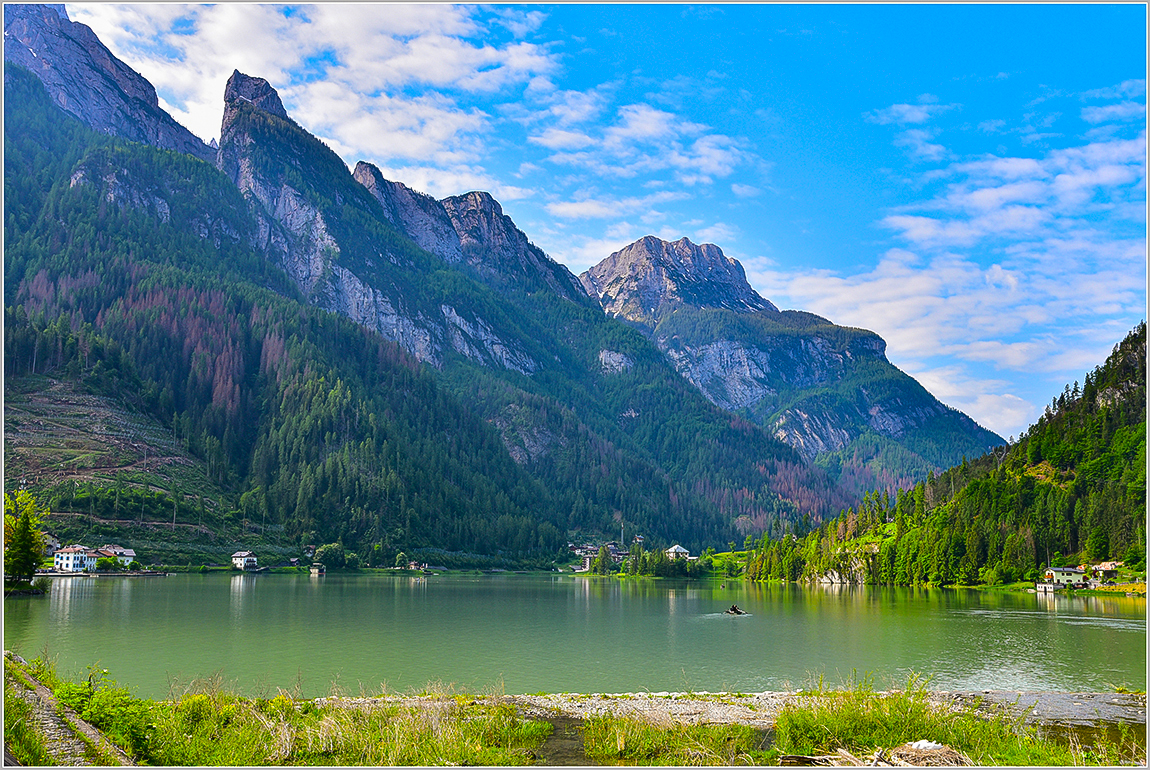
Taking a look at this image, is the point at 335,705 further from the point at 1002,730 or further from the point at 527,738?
the point at 1002,730

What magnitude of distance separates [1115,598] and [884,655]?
240 ft

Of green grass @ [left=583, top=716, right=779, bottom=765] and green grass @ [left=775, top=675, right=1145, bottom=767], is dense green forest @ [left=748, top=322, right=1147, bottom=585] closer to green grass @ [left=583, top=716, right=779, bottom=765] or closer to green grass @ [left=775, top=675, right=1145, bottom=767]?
green grass @ [left=775, top=675, right=1145, bottom=767]

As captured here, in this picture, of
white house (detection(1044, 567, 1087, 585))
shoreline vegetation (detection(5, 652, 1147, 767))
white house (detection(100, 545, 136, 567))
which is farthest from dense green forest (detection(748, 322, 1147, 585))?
white house (detection(100, 545, 136, 567))

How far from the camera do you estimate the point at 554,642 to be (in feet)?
186

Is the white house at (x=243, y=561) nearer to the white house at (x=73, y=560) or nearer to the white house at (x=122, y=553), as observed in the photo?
the white house at (x=122, y=553)

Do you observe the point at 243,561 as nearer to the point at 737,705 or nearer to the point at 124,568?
the point at 124,568

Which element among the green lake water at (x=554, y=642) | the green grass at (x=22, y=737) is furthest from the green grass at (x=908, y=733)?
the green grass at (x=22, y=737)

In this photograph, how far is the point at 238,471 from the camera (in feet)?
654

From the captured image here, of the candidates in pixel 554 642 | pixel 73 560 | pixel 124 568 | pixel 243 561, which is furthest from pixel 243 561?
pixel 554 642

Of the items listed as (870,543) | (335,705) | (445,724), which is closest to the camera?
(445,724)

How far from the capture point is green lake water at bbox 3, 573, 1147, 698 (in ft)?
132

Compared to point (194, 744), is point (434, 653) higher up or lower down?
lower down

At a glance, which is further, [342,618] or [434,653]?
[342,618]

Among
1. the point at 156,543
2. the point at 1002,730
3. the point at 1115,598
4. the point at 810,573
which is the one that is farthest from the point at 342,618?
the point at 810,573
